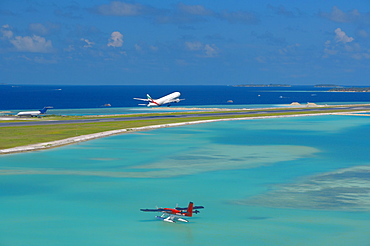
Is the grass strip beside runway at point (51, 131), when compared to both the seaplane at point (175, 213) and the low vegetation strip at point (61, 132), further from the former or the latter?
the seaplane at point (175, 213)

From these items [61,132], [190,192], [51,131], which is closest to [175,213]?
[190,192]

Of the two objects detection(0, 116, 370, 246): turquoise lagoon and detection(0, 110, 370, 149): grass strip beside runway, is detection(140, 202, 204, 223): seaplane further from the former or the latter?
detection(0, 110, 370, 149): grass strip beside runway

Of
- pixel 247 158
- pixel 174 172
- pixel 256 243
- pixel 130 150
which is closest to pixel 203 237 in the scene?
pixel 256 243

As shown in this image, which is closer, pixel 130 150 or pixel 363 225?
pixel 363 225

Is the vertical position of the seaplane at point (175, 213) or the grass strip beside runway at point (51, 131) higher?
the grass strip beside runway at point (51, 131)

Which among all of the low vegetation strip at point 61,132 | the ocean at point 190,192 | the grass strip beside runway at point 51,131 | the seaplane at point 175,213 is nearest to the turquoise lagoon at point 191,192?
the ocean at point 190,192

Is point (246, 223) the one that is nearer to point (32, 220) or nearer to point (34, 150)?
point (32, 220)
